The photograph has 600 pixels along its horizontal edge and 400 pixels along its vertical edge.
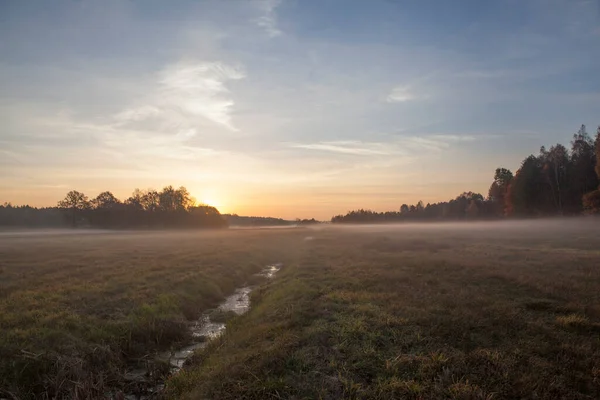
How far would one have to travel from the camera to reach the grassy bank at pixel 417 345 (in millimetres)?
9086

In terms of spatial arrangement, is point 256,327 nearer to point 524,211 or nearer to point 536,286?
point 536,286

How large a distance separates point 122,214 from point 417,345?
144m

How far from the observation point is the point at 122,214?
135875mm

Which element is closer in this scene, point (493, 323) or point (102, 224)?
point (493, 323)

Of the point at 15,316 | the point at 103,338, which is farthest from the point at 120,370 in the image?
the point at 15,316

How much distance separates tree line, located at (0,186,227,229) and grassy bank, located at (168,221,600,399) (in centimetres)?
13326

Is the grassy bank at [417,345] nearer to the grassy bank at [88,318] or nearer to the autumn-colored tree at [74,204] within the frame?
the grassy bank at [88,318]

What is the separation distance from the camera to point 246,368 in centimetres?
1080

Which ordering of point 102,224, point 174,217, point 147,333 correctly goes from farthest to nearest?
point 174,217, point 102,224, point 147,333

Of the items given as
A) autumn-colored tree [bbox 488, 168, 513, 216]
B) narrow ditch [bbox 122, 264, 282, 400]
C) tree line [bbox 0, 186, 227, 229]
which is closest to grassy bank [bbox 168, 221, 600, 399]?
narrow ditch [bbox 122, 264, 282, 400]

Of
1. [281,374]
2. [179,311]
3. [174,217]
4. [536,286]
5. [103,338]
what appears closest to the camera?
[281,374]

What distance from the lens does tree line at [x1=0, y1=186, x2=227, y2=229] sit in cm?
13550

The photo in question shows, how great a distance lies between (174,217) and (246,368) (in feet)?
477

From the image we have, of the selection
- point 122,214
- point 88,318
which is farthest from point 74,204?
point 88,318
